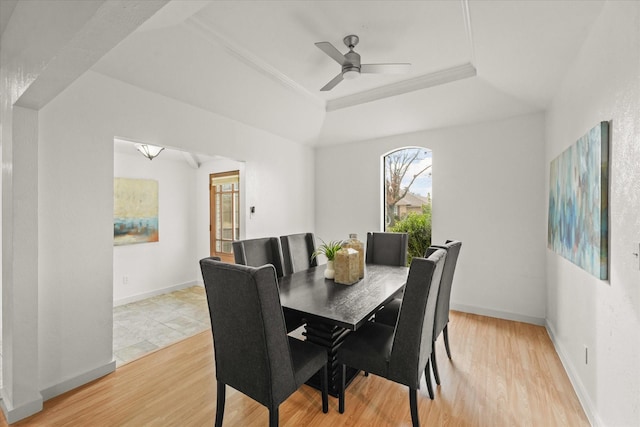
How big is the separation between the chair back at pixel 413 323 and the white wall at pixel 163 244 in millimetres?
4126

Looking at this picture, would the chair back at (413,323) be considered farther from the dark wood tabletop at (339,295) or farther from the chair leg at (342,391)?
the chair leg at (342,391)

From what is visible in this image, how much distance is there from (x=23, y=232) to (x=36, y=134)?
654mm

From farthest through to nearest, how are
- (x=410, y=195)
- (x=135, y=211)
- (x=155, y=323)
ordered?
(x=410, y=195) < (x=135, y=211) < (x=155, y=323)

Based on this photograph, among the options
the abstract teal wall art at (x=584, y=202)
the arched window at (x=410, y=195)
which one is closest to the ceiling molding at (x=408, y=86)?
Result: the arched window at (x=410, y=195)

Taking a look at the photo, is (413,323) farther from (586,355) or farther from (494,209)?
(494,209)

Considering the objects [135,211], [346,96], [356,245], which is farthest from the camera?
[135,211]

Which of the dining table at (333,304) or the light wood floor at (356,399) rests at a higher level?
the dining table at (333,304)

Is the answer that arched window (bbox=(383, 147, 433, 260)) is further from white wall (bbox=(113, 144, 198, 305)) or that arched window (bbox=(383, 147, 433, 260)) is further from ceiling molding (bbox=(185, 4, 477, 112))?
white wall (bbox=(113, 144, 198, 305))

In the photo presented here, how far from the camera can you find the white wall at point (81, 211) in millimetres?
2068

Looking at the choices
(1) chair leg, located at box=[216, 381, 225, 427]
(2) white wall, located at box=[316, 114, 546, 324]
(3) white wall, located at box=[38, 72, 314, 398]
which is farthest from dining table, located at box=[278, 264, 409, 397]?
(2) white wall, located at box=[316, 114, 546, 324]

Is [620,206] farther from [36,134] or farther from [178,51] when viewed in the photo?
[36,134]

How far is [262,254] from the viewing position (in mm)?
2697

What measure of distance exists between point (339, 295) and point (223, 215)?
3473 mm

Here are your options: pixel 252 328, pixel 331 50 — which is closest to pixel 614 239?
pixel 252 328
